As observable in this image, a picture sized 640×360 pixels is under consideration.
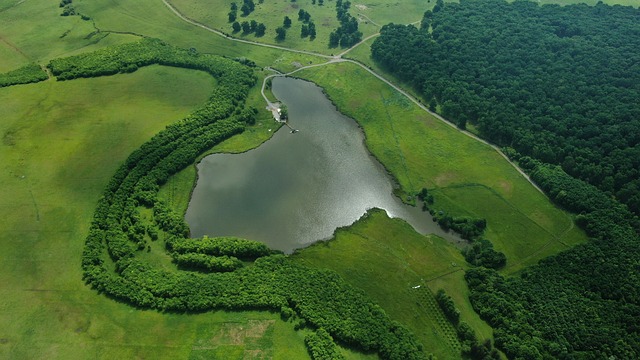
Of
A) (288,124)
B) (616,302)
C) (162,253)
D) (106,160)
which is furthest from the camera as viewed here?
(288,124)

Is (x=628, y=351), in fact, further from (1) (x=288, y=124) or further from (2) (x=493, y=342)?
(1) (x=288, y=124)

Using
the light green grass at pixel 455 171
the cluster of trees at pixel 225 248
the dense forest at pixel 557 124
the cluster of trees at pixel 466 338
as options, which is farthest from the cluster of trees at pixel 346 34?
the cluster of trees at pixel 466 338

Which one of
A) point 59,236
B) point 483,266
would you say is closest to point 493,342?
point 483,266

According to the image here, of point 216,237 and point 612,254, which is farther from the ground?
point 612,254

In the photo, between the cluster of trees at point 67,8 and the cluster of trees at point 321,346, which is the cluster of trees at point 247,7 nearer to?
the cluster of trees at point 67,8

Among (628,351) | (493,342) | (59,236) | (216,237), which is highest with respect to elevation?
(628,351)

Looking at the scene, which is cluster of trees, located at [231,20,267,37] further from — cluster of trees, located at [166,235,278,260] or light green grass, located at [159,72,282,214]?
cluster of trees, located at [166,235,278,260]
